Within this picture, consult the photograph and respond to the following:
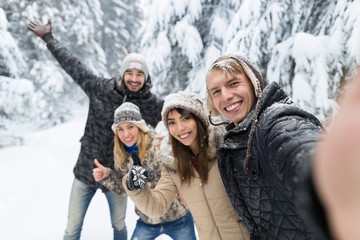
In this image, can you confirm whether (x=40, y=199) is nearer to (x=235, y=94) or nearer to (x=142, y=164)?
(x=142, y=164)

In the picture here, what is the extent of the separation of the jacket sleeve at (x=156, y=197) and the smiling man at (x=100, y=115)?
1156 mm

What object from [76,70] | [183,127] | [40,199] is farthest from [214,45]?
[40,199]

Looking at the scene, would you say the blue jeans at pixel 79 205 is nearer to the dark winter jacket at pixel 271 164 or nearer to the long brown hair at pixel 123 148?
the long brown hair at pixel 123 148

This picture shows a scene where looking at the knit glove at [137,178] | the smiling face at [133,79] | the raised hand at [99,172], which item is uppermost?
the smiling face at [133,79]

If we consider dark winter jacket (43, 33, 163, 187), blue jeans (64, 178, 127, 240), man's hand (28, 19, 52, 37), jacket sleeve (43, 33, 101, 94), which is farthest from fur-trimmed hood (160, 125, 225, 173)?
man's hand (28, 19, 52, 37)

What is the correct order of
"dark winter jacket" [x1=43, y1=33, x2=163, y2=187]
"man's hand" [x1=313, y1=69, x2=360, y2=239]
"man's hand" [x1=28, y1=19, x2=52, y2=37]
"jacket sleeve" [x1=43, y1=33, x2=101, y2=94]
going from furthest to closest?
1. "man's hand" [x1=28, y1=19, x2=52, y2=37]
2. "jacket sleeve" [x1=43, y1=33, x2=101, y2=94]
3. "dark winter jacket" [x1=43, y1=33, x2=163, y2=187]
4. "man's hand" [x1=313, y1=69, x2=360, y2=239]

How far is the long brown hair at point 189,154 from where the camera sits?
5.55ft

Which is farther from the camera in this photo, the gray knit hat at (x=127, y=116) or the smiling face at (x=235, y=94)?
the gray knit hat at (x=127, y=116)

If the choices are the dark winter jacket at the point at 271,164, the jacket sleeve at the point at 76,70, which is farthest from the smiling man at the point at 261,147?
the jacket sleeve at the point at 76,70

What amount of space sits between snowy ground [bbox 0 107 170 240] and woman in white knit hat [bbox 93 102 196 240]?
1.75 meters

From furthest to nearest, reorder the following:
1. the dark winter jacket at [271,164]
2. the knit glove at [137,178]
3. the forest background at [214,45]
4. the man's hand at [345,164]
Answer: the forest background at [214,45], the knit glove at [137,178], the dark winter jacket at [271,164], the man's hand at [345,164]

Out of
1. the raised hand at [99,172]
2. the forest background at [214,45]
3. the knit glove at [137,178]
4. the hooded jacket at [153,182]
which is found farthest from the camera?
the forest background at [214,45]

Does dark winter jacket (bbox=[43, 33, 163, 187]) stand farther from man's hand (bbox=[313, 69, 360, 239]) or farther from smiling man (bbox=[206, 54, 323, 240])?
man's hand (bbox=[313, 69, 360, 239])

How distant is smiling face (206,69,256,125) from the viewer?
51.4 inches
